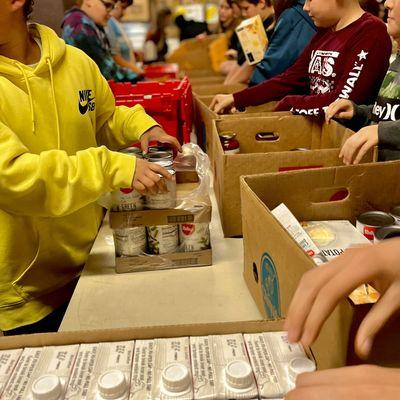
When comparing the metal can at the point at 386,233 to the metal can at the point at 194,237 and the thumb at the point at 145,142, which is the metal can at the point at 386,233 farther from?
the thumb at the point at 145,142

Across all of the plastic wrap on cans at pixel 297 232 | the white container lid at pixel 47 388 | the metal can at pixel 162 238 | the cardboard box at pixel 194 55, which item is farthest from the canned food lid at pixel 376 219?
the cardboard box at pixel 194 55

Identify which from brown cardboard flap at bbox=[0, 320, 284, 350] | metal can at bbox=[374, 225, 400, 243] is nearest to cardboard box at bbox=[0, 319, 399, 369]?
brown cardboard flap at bbox=[0, 320, 284, 350]

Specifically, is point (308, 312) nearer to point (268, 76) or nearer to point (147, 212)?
point (147, 212)

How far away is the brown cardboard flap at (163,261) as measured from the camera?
116 cm

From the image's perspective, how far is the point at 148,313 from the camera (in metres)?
1.02

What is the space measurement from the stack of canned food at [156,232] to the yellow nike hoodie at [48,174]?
0.06m

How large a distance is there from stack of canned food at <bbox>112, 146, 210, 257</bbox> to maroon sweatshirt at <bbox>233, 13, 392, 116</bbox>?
751mm

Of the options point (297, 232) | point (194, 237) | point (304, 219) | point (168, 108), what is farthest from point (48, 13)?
point (297, 232)

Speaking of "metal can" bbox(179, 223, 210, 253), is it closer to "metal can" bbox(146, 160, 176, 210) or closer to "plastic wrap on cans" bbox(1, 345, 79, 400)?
"metal can" bbox(146, 160, 176, 210)

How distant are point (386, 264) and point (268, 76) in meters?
2.08

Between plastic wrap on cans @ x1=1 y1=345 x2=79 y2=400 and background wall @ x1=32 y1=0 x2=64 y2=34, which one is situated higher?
background wall @ x1=32 y1=0 x2=64 y2=34

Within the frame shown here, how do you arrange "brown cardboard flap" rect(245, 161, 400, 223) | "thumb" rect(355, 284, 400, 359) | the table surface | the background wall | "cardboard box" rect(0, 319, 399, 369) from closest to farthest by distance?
1. "thumb" rect(355, 284, 400, 359)
2. "cardboard box" rect(0, 319, 399, 369)
3. the table surface
4. "brown cardboard flap" rect(245, 161, 400, 223)
5. the background wall

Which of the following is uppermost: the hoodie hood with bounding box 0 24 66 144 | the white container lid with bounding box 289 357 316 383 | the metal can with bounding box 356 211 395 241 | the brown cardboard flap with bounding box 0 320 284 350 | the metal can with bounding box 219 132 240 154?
the hoodie hood with bounding box 0 24 66 144

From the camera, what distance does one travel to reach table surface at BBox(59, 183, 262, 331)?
1.00 meters
